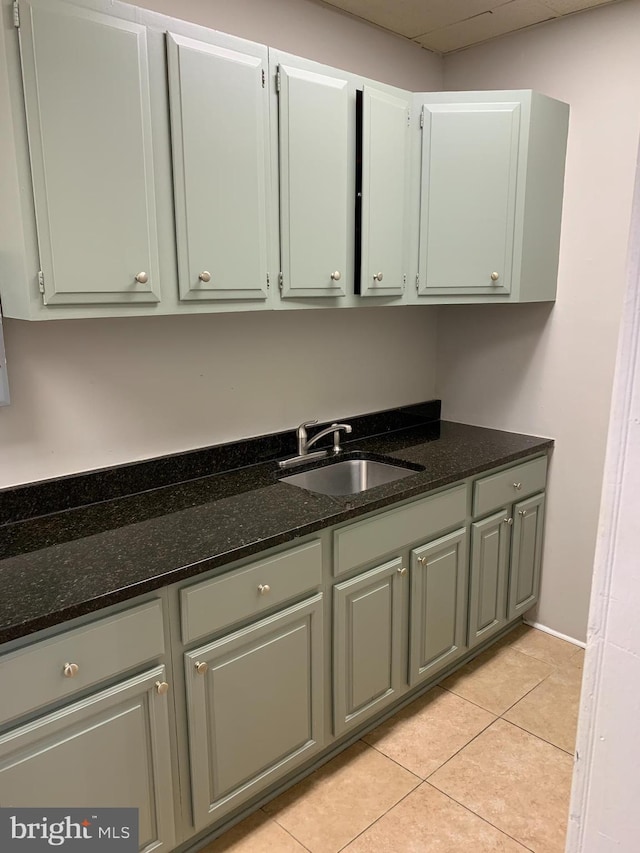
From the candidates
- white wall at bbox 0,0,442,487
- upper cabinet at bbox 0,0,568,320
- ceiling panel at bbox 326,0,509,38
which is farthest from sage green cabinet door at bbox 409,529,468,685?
ceiling panel at bbox 326,0,509,38

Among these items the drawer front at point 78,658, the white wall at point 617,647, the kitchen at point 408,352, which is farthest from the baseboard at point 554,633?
the white wall at point 617,647

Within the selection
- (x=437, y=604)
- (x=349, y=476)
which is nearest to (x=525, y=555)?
(x=437, y=604)

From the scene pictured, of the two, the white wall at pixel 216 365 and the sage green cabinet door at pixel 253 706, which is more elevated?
the white wall at pixel 216 365

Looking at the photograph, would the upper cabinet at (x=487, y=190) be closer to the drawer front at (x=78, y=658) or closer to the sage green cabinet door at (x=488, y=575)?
the sage green cabinet door at (x=488, y=575)

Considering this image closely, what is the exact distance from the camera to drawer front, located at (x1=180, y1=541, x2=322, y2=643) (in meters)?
1.63

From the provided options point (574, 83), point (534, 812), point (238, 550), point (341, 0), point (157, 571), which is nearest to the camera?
point (157, 571)

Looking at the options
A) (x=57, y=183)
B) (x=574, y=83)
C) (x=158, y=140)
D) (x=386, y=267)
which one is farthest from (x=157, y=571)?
(x=574, y=83)

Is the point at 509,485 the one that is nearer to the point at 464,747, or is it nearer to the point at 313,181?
the point at 464,747

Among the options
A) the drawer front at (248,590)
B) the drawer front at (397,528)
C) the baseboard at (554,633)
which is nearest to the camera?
the drawer front at (248,590)

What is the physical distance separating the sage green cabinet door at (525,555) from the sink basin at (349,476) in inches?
23.0

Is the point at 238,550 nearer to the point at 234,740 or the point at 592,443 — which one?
the point at 234,740

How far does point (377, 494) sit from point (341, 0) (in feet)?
5.90

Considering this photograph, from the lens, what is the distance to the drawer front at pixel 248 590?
5.34 feet

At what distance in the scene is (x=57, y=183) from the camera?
1.57 metres
